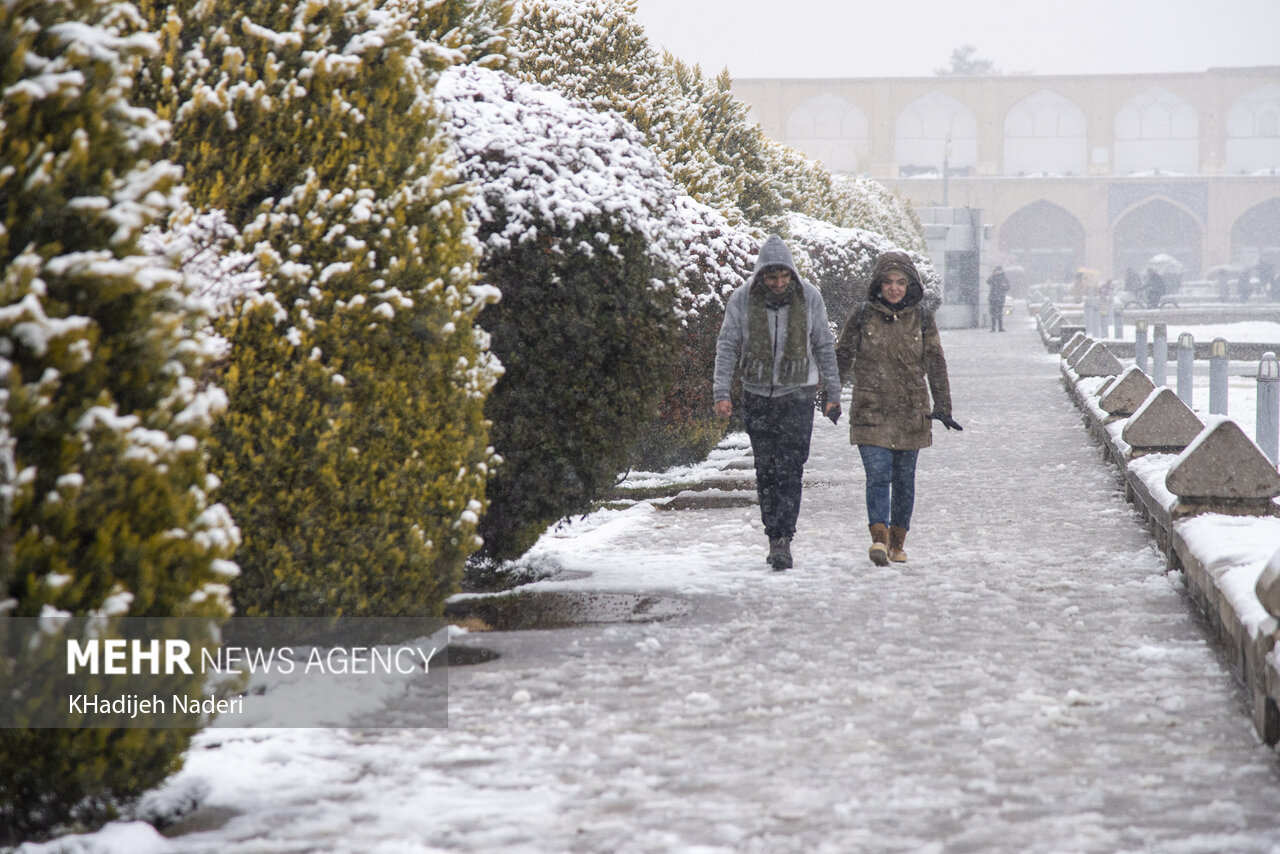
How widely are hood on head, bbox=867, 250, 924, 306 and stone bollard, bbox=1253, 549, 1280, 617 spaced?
3.13 metres

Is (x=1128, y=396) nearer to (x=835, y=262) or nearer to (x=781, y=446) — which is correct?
(x=781, y=446)

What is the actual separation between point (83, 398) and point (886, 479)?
490 cm

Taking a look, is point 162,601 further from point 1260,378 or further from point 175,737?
point 1260,378

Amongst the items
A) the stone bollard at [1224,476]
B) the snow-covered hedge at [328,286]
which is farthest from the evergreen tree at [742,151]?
the snow-covered hedge at [328,286]

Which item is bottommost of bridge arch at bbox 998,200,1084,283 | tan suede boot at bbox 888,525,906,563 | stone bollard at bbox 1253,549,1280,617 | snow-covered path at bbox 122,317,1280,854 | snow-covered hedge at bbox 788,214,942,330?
snow-covered path at bbox 122,317,1280,854

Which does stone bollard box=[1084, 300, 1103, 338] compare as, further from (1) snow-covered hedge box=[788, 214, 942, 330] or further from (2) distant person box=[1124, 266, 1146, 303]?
(2) distant person box=[1124, 266, 1146, 303]

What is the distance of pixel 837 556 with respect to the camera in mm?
7363

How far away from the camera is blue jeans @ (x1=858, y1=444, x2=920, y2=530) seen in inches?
283

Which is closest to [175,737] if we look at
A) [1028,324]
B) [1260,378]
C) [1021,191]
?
[1260,378]

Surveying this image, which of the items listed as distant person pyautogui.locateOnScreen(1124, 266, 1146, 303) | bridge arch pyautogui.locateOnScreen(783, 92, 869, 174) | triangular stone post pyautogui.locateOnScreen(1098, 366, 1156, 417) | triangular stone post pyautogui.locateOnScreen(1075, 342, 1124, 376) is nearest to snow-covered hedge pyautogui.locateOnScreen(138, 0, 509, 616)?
triangular stone post pyautogui.locateOnScreen(1098, 366, 1156, 417)

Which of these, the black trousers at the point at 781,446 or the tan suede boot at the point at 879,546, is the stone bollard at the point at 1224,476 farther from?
the black trousers at the point at 781,446

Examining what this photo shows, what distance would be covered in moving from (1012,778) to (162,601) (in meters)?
2.20

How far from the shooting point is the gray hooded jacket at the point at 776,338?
6.91m

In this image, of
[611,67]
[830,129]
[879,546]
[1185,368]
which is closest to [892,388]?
[879,546]
